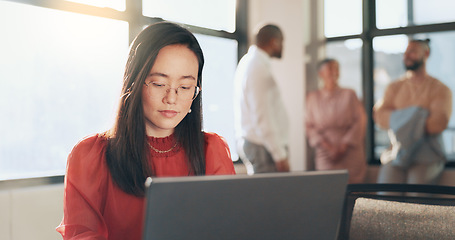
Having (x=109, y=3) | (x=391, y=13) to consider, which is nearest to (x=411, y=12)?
(x=391, y=13)

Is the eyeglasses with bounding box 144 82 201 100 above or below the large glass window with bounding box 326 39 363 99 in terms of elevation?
below

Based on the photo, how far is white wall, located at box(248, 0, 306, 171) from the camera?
4645 mm

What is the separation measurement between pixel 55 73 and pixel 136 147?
200 centimetres

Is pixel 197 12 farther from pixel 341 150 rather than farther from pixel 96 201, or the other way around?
pixel 96 201

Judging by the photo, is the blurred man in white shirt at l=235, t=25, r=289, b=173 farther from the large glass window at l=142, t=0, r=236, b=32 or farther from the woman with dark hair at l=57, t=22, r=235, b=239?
the woman with dark hair at l=57, t=22, r=235, b=239

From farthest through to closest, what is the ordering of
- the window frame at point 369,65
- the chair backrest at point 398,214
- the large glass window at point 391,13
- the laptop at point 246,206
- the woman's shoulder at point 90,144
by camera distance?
the window frame at point 369,65, the large glass window at point 391,13, the woman's shoulder at point 90,144, the chair backrest at point 398,214, the laptop at point 246,206

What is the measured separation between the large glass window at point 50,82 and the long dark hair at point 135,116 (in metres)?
1.71

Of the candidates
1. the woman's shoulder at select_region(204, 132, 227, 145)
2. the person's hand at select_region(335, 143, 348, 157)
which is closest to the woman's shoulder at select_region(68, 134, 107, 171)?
the woman's shoulder at select_region(204, 132, 227, 145)

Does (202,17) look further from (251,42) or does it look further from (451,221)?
(451,221)

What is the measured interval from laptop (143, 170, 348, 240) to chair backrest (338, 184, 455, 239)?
15.2 inches

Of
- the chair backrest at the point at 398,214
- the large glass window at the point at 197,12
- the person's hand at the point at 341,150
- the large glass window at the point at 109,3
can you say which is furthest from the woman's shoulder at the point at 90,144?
the person's hand at the point at 341,150

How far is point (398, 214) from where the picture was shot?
1.03m

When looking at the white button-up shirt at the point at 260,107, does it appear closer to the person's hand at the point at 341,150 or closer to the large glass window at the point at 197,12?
the large glass window at the point at 197,12

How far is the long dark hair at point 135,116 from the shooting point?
42.6 inches
